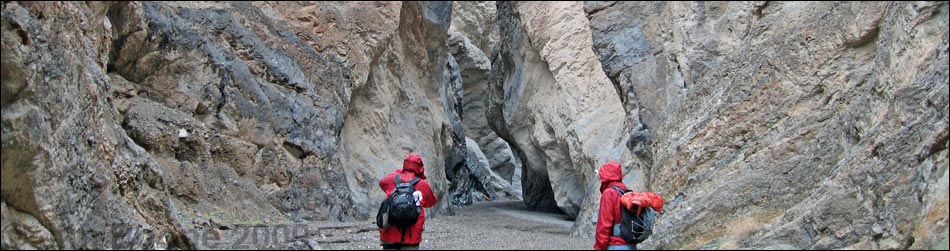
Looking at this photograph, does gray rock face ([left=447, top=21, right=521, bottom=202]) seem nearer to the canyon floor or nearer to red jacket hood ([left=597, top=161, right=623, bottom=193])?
the canyon floor

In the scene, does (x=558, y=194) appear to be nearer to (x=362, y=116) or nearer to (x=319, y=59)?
(x=362, y=116)

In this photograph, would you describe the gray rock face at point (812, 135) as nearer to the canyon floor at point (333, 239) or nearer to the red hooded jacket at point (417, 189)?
the canyon floor at point (333, 239)

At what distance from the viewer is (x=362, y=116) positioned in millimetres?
21219

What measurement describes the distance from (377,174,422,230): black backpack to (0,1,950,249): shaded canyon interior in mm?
2711

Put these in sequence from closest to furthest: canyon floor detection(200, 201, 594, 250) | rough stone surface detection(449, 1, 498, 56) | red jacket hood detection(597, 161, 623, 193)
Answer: red jacket hood detection(597, 161, 623, 193) < canyon floor detection(200, 201, 594, 250) < rough stone surface detection(449, 1, 498, 56)

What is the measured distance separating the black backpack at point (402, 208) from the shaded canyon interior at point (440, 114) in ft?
8.89

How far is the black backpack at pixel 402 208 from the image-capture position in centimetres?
813

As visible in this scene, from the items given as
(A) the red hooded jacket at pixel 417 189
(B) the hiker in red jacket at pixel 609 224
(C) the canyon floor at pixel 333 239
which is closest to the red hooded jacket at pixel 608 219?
(B) the hiker in red jacket at pixel 609 224

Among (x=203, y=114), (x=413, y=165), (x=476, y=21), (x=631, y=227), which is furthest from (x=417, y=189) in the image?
(x=476, y=21)

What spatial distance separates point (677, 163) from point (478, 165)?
30027mm

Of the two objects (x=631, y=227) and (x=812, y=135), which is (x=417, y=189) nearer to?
(x=631, y=227)

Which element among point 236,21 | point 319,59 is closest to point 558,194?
point 319,59

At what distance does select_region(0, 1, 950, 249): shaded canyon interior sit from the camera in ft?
27.1

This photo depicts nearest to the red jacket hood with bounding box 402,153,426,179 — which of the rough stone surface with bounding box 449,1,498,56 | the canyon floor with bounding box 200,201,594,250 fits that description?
the canyon floor with bounding box 200,201,594,250
